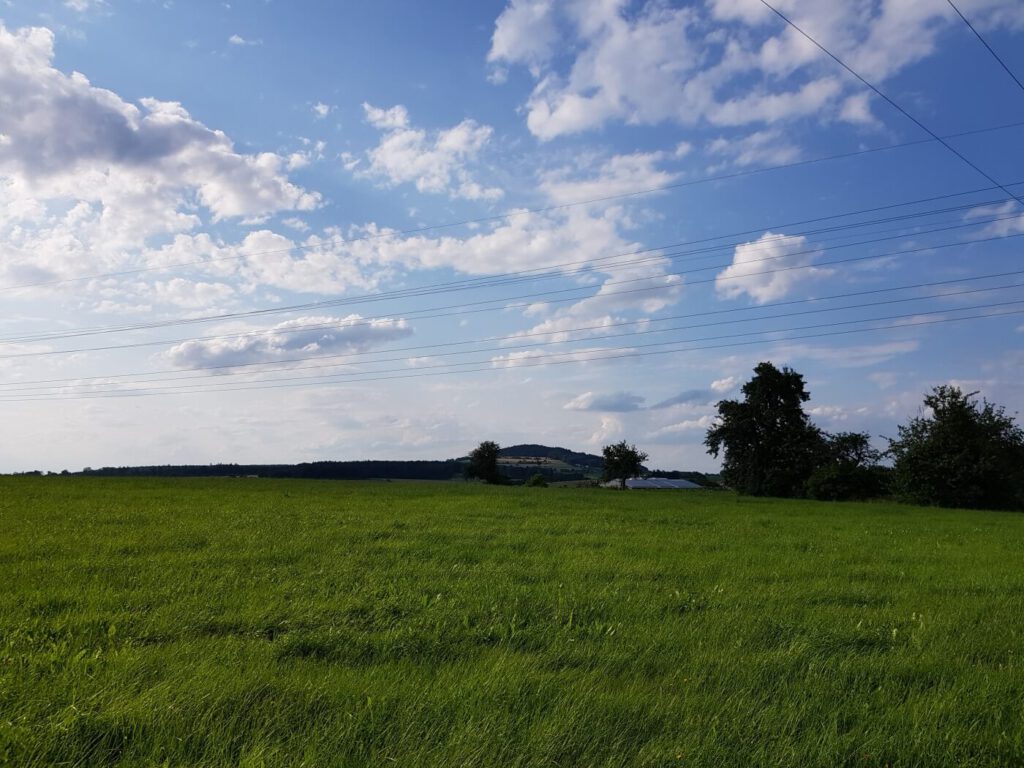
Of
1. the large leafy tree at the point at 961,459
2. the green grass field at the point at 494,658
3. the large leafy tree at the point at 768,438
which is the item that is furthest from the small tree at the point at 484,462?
the green grass field at the point at 494,658

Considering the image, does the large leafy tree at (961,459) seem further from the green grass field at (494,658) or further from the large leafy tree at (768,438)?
the green grass field at (494,658)

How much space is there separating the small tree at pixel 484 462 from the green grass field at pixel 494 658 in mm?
109639

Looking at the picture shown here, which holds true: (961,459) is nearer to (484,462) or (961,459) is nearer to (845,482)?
(845,482)

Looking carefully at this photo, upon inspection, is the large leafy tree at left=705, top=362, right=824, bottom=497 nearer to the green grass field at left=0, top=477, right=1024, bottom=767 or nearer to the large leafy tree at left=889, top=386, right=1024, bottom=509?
the large leafy tree at left=889, top=386, right=1024, bottom=509

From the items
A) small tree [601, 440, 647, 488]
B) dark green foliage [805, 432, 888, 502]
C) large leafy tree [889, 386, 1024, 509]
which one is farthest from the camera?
small tree [601, 440, 647, 488]

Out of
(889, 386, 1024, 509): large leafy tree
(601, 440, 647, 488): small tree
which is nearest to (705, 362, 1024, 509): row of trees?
(889, 386, 1024, 509): large leafy tree

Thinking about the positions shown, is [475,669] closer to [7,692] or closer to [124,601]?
[7,692]

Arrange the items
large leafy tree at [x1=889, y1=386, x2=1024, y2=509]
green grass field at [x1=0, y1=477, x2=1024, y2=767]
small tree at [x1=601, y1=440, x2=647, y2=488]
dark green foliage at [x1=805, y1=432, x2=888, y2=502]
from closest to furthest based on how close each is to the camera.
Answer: green grass field at [x1=0, y1=477, x2=1024, y2=767] → large leafy tree at [x1=889, y1=386, x2=1024, y2=509] → dark green foliage at [x1=805, y1=432, x2=888, y2=502] → small tree at [x1=601, y1=440, x2=647, y2=488]

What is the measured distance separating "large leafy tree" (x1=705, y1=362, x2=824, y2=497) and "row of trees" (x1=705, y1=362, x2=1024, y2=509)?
0.10 metres

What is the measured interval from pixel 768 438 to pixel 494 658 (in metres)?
68.9

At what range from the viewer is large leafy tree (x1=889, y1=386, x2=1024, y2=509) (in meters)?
50.0

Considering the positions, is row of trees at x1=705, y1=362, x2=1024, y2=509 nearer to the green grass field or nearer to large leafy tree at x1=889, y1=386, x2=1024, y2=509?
large leafy tree at x1=889, y1=386, x2=1024, y2=509

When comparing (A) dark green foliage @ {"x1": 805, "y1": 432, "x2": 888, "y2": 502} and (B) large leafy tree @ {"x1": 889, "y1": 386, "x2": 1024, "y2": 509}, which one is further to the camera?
(A) dark green foliage @ {"x1": 805, "y1": 432, "x2": 888, "y2": 502}

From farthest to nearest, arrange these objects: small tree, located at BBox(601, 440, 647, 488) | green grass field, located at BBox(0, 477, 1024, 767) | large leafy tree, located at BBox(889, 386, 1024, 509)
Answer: small tree, located at BBox(601, 440, 647, 488)
large leafy tree, located at BBox(889, 386, 1024, 509)
green grass field, located at BBox(0, 477, 1024, 767)
